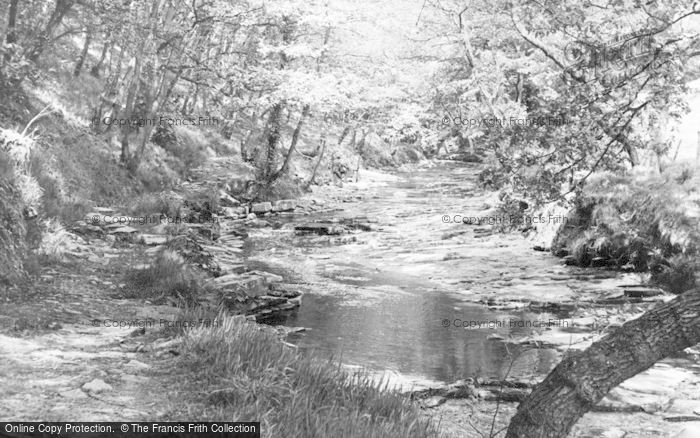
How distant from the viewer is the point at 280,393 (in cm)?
425

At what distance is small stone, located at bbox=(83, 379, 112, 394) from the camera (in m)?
4.31

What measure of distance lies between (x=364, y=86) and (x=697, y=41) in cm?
1918

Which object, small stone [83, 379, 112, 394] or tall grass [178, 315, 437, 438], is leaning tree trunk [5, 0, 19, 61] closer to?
tall grass [178, 315, 437, 438]

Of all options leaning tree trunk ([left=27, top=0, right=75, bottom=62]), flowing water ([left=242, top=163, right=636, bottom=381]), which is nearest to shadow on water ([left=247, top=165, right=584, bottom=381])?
flowing water ([left=242, top=163, right=636, bottom=381])

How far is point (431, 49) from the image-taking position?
88.0 ft

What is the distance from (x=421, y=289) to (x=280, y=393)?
27.2 ft

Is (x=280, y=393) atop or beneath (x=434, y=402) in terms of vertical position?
atop

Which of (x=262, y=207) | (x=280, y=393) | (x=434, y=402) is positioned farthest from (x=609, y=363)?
(x=262, y=207)

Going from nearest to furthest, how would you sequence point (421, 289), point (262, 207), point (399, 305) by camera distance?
point (399, 305) → point (421, 289) → point (262, 207)

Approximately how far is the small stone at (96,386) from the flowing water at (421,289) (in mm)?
1886
